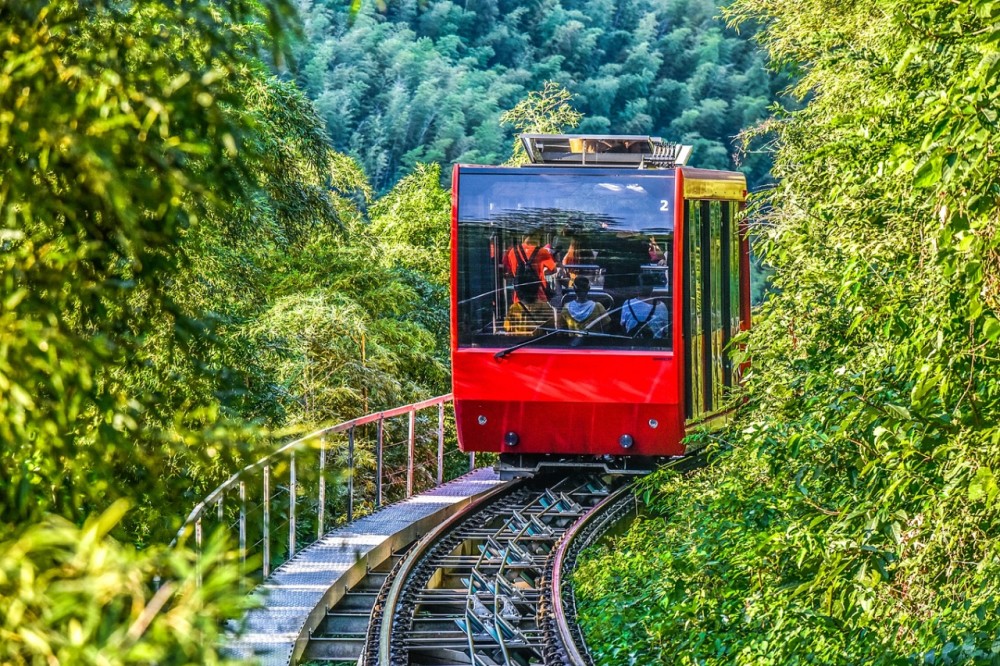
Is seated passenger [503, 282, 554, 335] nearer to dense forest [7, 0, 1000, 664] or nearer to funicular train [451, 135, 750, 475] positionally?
funicular train [451, 135, 750, 475]

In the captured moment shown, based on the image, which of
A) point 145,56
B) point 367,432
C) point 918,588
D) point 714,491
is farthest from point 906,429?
point 367,432

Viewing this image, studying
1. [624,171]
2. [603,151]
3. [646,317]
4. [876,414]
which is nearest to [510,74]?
[603,151]

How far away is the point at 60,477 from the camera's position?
2838 millimetres

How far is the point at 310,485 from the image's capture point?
11.8 ft

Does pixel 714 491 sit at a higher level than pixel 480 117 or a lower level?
lower

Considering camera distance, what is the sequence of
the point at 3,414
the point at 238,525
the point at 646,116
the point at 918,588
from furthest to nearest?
the point at 646,116, the point at 238,525, the point at 918,588, the point at 3,414

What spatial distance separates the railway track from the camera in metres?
8.79

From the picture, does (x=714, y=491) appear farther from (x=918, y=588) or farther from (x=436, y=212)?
(x=436, y=212)

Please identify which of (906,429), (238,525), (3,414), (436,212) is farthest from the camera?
(436,212)

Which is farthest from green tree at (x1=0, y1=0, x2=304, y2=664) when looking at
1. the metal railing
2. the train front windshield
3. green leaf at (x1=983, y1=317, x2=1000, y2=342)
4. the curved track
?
the train front windshield

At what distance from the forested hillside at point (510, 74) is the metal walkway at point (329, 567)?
147 ft

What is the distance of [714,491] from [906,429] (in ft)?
13.3

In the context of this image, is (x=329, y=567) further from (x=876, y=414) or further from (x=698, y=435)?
(x=876, y=414)

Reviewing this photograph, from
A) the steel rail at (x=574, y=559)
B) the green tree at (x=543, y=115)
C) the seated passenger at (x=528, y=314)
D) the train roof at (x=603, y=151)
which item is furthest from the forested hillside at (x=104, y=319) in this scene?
the green tree at (x=543, y=115)
